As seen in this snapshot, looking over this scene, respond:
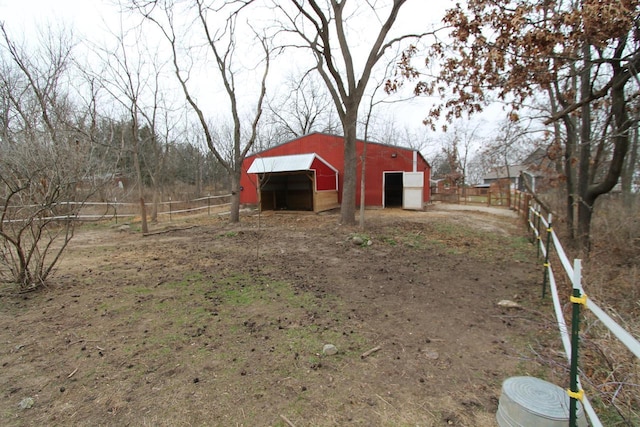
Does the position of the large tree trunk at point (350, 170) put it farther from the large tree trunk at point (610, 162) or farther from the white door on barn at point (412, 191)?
the white door on barn at point (412, 191)

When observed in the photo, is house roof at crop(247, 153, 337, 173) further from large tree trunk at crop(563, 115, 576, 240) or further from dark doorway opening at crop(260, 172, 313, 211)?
large tree trunk at crop(563, 115, 576, 240)

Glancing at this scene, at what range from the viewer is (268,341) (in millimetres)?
3133

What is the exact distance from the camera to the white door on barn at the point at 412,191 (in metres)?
16.5

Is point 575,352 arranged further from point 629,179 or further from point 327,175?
point 327,175

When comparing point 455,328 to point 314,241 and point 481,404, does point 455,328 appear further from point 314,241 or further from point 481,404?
point 314,241

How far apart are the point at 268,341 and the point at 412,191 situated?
14986 mm

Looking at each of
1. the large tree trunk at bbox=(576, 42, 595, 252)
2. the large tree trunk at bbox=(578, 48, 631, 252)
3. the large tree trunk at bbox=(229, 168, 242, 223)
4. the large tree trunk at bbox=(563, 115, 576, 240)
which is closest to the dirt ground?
the large tree trunk at bbox=(576, 42, 595, 252)

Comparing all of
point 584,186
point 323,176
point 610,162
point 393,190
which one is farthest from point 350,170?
point 393,190

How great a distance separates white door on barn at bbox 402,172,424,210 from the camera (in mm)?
16516

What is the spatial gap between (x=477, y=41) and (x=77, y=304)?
6.99m

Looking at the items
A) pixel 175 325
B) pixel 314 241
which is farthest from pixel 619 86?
pixel 175 325

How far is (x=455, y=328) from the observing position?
346 centimetres

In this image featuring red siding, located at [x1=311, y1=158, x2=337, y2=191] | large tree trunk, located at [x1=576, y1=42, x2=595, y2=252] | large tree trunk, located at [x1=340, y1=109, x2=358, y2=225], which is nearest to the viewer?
large tree trunk, located at [x1=576, y1=42, x2=595, y2=252]

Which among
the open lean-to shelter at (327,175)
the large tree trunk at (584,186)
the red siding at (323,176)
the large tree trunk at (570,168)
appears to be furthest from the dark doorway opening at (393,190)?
the large tree trunk at (584,186)
